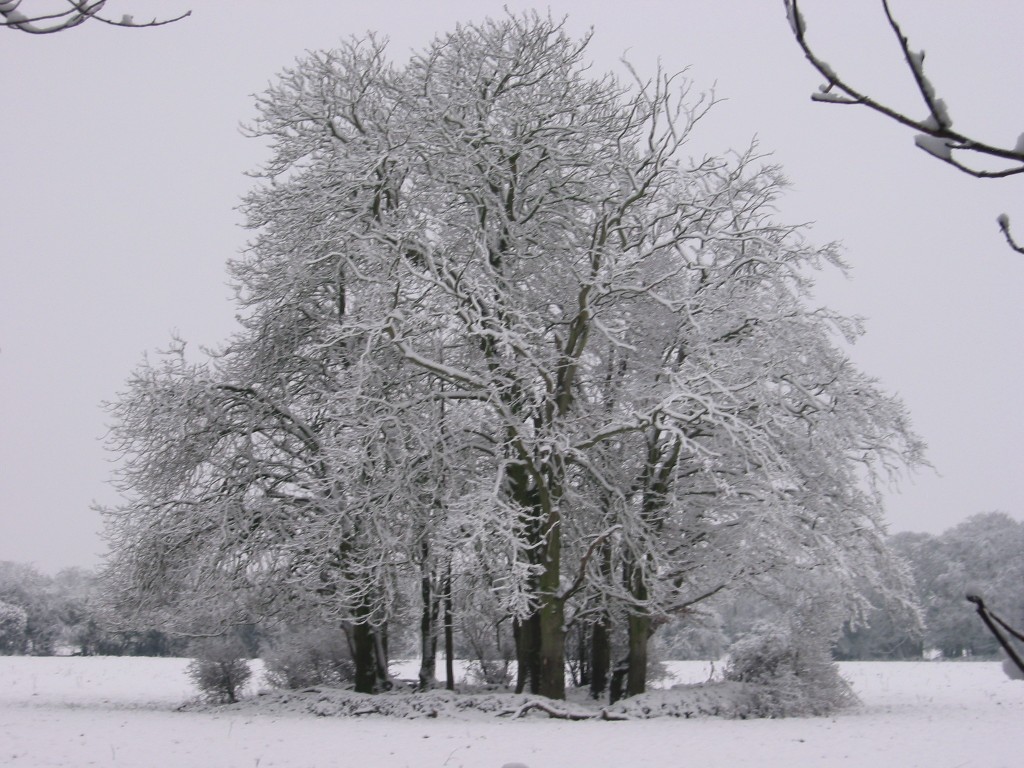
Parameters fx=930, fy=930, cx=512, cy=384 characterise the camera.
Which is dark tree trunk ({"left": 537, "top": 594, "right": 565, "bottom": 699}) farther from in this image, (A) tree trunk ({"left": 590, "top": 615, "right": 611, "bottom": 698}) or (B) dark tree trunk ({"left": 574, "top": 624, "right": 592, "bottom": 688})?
(B) dark tree trunk ({"left": 574, "top": 624, "right": 592, "bottom": 688})

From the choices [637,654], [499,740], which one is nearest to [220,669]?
[637,654]

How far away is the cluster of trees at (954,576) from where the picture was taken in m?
19.8

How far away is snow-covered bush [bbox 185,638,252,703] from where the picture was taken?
17.0 meters

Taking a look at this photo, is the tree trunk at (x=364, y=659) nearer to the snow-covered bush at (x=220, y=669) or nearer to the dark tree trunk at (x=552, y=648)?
the snow-covered bush at (x=220, y=669)

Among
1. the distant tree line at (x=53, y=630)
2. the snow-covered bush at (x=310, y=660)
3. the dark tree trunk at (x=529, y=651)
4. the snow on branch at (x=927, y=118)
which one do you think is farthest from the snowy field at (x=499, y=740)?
the distant tree line at (x=53, y=630)

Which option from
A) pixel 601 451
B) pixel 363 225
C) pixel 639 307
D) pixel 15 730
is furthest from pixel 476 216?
pixel 15 730

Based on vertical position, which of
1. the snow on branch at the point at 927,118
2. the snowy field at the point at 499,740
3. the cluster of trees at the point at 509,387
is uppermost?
the cluster of trees at the point at 509,387

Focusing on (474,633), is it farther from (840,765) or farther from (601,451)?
(840,765)

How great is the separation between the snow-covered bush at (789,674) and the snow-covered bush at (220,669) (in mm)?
9042

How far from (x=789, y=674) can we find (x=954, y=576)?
8.33 metres

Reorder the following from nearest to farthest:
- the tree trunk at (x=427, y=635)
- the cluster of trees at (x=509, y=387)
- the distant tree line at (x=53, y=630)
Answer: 1. the cluster of trees at (x=509, y=387)
2. the tree trunk at (x=427, y=635)
3. the distant tree line at (x=53, y=630)

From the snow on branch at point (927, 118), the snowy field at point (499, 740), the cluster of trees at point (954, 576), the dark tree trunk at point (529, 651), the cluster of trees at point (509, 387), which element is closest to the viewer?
the snow on branch at point (927, 118)

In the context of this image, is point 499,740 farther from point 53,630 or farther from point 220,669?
point 53,630

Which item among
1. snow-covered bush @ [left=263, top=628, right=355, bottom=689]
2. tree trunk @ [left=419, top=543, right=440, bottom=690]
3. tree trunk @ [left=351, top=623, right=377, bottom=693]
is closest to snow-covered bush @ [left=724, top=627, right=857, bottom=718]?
tree trunk @ [left=419, top=543, right=440, bottom=690]
